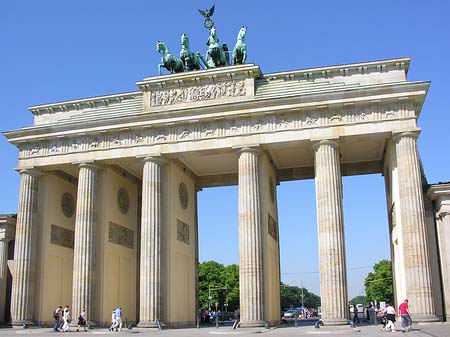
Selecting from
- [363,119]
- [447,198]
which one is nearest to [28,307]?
[363,119]

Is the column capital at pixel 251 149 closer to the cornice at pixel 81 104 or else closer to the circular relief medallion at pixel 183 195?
the circular relief medallion at pixel 183 195

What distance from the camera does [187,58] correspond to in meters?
40.7

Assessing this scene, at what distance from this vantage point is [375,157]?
1658 inches

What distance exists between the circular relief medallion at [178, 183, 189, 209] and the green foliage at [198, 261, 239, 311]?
63.2m

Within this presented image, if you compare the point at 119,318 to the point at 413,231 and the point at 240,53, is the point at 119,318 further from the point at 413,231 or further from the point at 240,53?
the point at 240,53

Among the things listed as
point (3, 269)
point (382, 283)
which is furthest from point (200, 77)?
point (382, 283)

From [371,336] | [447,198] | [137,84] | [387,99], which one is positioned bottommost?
[371,336]

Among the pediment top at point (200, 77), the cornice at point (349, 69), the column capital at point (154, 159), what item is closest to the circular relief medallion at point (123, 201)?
the column capital at point (154, 159)

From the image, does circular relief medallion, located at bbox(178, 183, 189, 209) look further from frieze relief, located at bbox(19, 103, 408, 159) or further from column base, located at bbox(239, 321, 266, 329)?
column base, located at bbox(239, 321, 266, 329)

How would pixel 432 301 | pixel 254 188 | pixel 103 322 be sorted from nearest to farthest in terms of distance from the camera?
1. pixel 432 301
2. pixel 254 188
3. pixel 103 322

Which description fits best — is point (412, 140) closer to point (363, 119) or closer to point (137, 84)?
point (363, 119)

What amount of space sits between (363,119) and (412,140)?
10.5 ft

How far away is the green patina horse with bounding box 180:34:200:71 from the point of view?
4075 centimetres

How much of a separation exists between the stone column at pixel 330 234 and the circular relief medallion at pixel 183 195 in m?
11.5
